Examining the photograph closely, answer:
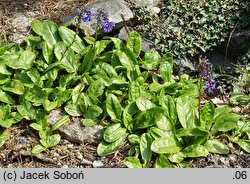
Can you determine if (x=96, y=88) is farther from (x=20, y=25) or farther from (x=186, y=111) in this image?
(x=20, y=25)

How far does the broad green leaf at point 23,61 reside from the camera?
14.7 ft

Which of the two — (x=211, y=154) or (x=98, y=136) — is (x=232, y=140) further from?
(x=98, y=136)

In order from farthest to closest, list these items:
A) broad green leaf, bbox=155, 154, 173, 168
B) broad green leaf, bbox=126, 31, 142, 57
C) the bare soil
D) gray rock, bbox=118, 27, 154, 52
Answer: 1. gray rock, bbox=118, 27, 154, 52
2. broad green leaf, bbox=126, 31, 142, 57
3. the bare soil
4. broad green leaf, bbox=155, 154, 173, 168

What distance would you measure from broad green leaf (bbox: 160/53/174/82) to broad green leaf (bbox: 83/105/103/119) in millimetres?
800

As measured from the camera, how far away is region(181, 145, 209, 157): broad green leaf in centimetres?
387

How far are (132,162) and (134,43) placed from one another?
1.40 metres

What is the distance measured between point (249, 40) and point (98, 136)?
194 cm

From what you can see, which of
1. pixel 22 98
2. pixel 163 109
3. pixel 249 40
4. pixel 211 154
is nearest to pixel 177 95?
pixel 163 109

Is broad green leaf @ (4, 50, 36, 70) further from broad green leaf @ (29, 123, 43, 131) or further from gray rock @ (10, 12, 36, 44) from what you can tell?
broad green leaf @ (29, 123, 43, 131)

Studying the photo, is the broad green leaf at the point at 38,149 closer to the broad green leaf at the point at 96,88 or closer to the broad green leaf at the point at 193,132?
the broad green leaf at the point at 96,88

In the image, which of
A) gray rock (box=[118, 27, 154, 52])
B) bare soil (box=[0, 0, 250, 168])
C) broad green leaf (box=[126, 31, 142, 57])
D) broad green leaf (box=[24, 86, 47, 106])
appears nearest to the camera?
bare soil (box=[0, 0, 250, 168])

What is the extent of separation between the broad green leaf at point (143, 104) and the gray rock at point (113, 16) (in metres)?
1.14

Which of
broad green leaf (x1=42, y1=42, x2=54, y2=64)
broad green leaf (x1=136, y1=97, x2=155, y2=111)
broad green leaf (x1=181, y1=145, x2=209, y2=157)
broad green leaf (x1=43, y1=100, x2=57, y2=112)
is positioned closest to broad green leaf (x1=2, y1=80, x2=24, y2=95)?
broad green leaf (x1=43, y1=100, x2=57, y2=112)

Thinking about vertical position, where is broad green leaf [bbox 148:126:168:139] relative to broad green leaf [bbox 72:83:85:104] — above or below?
below
